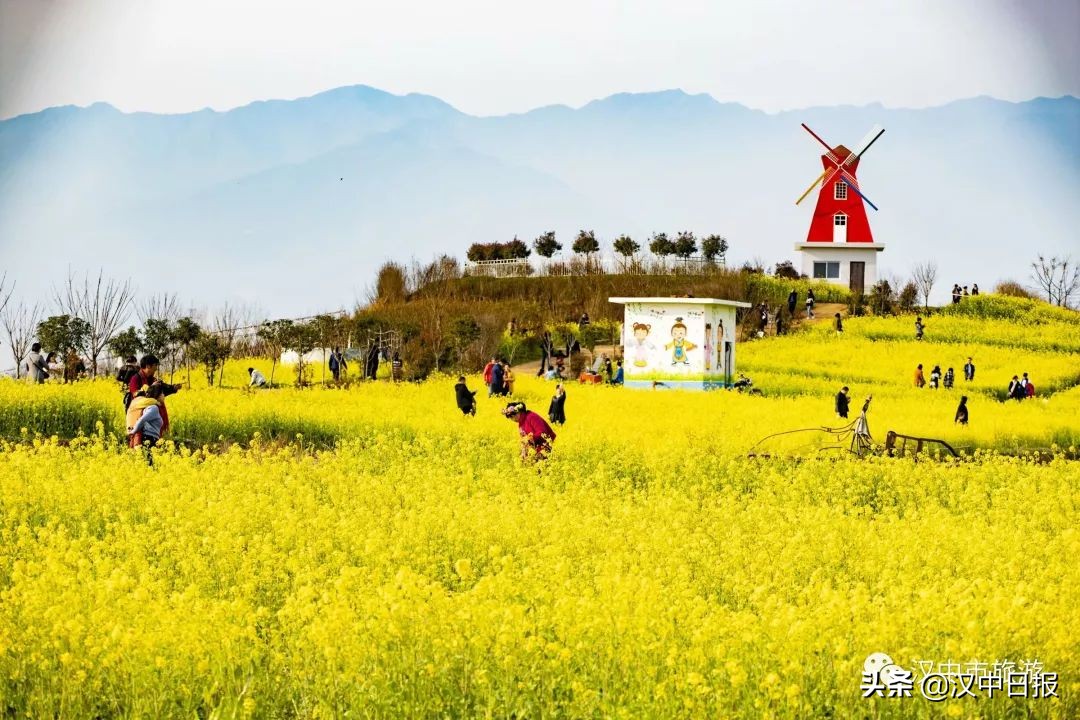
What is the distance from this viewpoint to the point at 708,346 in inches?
1401

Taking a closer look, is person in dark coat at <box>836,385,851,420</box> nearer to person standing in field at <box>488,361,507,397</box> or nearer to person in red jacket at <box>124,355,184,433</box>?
person standing in field at <box>488,361,507,397</box>

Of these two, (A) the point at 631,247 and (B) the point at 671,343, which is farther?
(A) the point at 631,247

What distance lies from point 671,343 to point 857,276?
85.1 feet

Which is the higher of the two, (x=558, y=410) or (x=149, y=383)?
(x=149, y=383)

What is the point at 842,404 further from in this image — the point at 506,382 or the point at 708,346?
the point at 506,382

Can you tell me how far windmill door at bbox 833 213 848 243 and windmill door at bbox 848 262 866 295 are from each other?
1238 millimetres

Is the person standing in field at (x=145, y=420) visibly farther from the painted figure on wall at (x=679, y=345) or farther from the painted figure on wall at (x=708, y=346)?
the painted figure on wall at (x=708, y=346)

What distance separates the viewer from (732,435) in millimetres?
24047

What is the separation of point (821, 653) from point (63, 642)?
4.73 metres

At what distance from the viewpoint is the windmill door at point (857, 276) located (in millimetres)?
59312

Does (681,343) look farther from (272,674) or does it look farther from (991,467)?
(272,674)

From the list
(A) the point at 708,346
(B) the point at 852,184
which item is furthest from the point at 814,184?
(A) the point at 708,346

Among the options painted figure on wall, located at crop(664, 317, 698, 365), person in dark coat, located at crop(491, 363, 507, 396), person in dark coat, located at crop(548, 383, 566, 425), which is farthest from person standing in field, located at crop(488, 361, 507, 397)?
person in dark coat, located at crop(548, 383, 566, 425)

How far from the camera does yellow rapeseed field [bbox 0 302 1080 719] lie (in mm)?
8492
